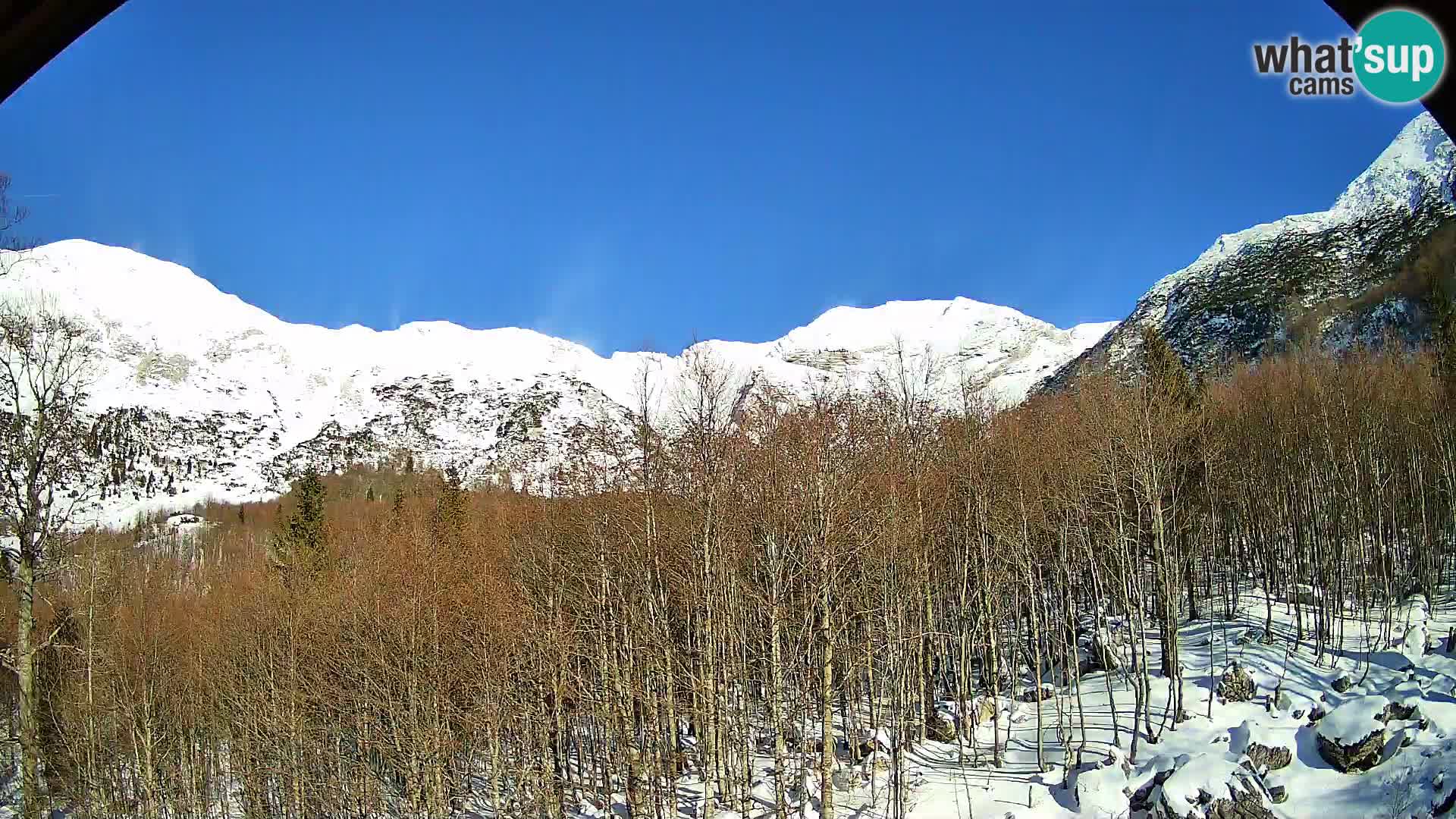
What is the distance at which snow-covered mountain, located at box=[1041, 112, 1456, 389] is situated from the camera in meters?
77.4

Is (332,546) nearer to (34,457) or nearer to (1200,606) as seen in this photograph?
(34,457)

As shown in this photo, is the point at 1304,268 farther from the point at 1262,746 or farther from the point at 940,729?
the point at 1262,746

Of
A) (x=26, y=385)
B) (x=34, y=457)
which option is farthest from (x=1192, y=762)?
(x=26, y=385)

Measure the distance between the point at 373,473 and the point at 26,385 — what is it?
136 meters

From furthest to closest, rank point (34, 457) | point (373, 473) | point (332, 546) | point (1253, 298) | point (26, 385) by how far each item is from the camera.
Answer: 1. point (373, 473)
2. point (1253, 298)
3. point (332, 546)
4. point (26, 385)
5. point (34, 457)

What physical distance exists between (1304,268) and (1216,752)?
10348cm

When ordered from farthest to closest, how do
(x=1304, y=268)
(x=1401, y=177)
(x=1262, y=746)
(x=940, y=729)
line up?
(x=1401, y=177), (x=1304, y=268), (x=940, y=729), (x=1262, y=746)

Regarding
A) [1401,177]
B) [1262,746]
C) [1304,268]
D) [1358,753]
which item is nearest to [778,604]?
[1262,746]

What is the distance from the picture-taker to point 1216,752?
58.0 ft

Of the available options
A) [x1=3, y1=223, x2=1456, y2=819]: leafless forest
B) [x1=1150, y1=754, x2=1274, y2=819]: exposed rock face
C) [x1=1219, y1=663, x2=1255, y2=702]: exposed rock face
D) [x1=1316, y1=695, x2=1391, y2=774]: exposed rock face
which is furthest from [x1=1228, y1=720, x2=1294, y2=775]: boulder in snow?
[x1=1219, y1=663, x2=1255, y2=702]: exposed rock face

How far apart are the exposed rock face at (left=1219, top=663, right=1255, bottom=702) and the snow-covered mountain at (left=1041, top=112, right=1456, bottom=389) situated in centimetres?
4816

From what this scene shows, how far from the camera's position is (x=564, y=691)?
24250 millimetres

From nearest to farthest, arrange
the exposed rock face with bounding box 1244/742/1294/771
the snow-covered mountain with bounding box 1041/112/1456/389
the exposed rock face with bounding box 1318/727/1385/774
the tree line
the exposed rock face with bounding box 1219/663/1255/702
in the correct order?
the exposed rock face with bounding box 1318/727/1385/774
the exposed rock face with bounding box 1244/742/1294/771
the exposed rock face with bounding box 1219/663/1255/702
the tree line
the snow-covered mountain with bounding box 1041/112/1456/389

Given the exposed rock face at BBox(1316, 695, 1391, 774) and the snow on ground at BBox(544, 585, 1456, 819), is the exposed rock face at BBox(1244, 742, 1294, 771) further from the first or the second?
the exposed rock face at BBox(1316, 695, 1391, 774)
